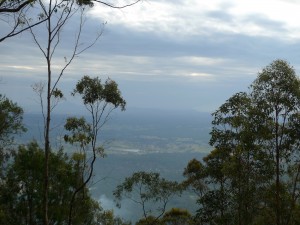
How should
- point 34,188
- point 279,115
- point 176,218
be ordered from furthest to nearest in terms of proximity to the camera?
point 176,218 → point 34,188 → point 279,115

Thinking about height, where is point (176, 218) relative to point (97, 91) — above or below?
below

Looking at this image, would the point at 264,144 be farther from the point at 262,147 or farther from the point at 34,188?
the point at 34,188

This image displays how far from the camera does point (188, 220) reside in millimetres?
22516

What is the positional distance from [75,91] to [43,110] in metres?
3.96

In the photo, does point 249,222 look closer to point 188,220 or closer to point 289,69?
point 188,220

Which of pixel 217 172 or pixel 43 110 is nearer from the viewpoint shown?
pixel 43 110

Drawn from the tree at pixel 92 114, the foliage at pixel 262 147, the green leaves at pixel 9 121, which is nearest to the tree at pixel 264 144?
the foliage at pixel 262 147

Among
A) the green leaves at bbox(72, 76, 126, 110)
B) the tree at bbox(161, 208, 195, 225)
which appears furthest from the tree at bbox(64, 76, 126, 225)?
the tree at bbox(161, 208, 195, 225)

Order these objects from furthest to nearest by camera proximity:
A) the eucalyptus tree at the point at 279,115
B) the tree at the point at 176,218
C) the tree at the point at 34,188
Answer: the tree at the point at 176,218 → the tree at the point at 34,188 → the eucalyptus tree at the point at 279,115

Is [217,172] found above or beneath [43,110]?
beneath

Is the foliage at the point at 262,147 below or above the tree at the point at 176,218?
above

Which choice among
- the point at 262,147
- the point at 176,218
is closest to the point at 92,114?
the point at 262,147

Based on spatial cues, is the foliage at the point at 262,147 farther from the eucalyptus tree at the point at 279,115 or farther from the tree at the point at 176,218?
the tree at the point at 176,218

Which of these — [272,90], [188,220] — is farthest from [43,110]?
[188,220]
